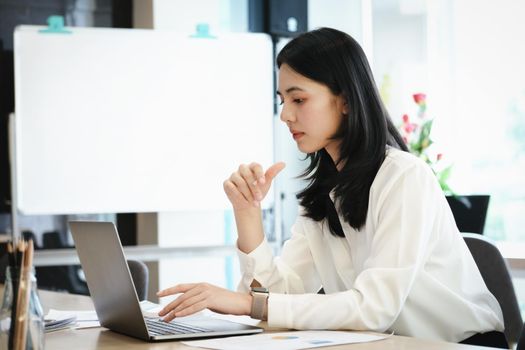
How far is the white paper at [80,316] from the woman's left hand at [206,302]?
0.24 m

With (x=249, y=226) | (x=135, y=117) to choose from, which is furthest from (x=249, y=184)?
(x=135, y=117)

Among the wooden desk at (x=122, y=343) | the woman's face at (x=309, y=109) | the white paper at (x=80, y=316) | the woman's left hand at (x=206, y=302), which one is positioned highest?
the woman's face at (x=309, y=109)

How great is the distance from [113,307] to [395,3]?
326 cm

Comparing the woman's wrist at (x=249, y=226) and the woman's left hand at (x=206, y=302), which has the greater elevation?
the woman's wrist at (x=249, y=226)

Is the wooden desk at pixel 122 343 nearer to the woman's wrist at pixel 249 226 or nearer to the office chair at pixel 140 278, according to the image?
the woman's wrist at pixel 249 226

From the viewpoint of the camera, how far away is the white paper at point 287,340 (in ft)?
4.42

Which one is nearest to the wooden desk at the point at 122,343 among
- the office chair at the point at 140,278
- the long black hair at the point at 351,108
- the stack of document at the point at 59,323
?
the stack of document at the point at 59,323

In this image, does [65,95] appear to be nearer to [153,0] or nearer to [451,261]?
[153,0]

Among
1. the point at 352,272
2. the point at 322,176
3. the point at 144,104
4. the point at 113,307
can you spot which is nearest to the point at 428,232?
the point at 352,272

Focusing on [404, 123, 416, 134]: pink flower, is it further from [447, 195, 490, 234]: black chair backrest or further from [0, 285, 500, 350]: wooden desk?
[0, 285, 500, 350]: wooden desk

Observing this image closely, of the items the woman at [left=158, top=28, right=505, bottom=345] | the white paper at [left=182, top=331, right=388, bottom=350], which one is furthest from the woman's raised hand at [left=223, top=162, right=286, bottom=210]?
the white paper at [left=182, top=331, right=388, bottom=350]

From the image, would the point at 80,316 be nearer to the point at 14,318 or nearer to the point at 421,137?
the point at 14,318

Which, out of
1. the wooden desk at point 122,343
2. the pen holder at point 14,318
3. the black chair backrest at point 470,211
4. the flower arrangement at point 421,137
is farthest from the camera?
the flower arrangement at point 421,137

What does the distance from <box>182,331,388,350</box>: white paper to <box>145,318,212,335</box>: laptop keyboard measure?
0.30ft
